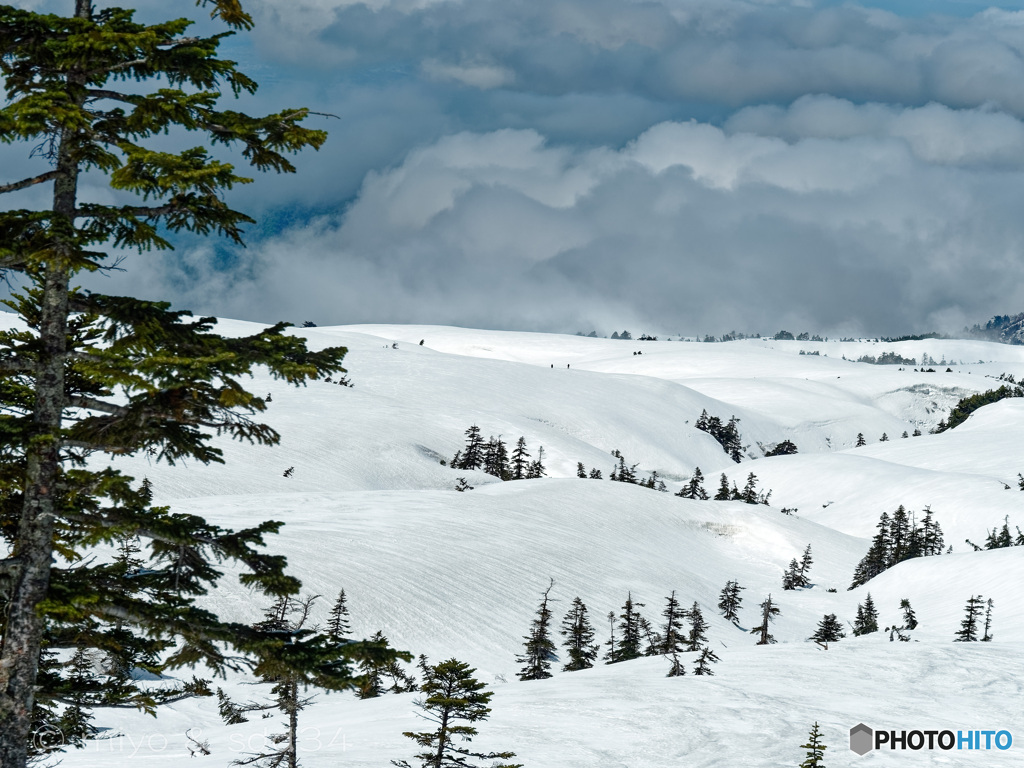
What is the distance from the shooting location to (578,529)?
86.8m

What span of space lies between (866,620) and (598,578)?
68.1ft

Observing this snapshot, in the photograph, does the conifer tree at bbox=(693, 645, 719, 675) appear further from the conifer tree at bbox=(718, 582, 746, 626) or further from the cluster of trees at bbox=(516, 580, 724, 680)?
the conifer tree at bbox=(718, 582, 746, 626)

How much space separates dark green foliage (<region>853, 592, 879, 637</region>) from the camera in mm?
64312

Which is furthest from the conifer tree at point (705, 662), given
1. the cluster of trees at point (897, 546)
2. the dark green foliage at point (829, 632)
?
the cluster of trees at point (897, 546)

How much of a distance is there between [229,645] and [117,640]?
5.16ft

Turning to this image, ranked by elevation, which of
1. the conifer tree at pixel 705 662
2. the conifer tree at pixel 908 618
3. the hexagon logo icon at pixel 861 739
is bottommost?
the conifer tree at pixel 908 618

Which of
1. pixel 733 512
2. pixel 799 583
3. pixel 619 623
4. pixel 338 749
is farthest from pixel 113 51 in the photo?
pixel 733 512

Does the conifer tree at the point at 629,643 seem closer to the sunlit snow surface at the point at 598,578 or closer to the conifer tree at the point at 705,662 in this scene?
the sunlit snow surface at the point at 598,578

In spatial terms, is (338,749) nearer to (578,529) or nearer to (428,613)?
(428,613)

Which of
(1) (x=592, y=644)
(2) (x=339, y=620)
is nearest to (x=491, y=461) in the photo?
(1) (x=592, y=644)

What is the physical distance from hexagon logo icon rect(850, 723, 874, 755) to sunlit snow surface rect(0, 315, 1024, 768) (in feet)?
1.67

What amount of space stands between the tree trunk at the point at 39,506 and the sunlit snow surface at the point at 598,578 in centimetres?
330

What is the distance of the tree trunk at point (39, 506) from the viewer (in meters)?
8.89

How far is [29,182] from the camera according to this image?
9180 mm
